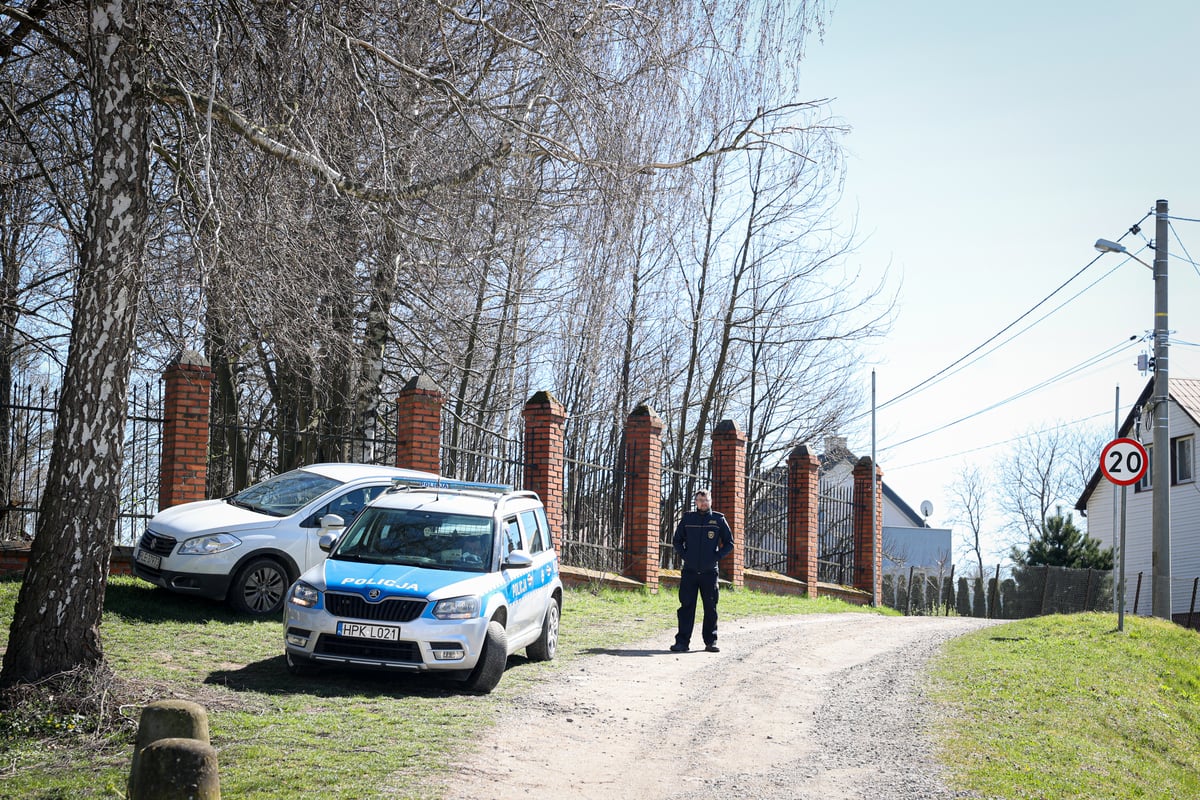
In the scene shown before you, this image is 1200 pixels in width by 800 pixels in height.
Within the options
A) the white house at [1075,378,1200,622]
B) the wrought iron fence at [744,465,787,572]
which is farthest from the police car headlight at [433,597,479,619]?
the white house at [1075,378,1200,622]

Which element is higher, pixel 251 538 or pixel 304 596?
pixel 251 538

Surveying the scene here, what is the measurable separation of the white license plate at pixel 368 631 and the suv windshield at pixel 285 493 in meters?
3.97

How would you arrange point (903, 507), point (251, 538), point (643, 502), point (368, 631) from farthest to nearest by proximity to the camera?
point (903, 507)
point (643, 502)
point (251, 538)
point (368, 631)

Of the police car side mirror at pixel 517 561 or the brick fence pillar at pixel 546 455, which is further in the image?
the brick fence pillar at pixel 546 455

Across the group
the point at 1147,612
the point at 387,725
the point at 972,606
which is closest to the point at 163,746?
the point at 387,725

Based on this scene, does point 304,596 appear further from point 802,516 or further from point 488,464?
point 802,516

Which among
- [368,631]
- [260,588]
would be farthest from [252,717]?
[260,588]

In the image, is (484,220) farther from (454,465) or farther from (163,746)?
(454,465)

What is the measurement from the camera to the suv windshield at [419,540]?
32.8ft

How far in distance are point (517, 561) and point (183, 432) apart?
627 centimetres

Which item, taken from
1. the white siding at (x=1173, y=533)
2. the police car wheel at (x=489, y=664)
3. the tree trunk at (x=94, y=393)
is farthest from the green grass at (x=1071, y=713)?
the white siding at (x=1173, y=533)

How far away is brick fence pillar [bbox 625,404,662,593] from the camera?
1961 cm

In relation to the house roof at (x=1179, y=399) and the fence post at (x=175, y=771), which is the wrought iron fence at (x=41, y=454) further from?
the house roof at (x=1179, y=399)

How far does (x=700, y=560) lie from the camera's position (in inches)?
508
